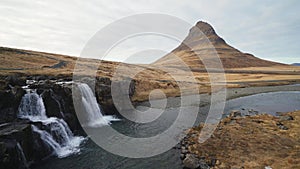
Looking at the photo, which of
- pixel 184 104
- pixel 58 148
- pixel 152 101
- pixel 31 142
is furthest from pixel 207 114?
pixel 31 142

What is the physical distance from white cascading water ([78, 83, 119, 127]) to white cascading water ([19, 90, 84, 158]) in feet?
19.9

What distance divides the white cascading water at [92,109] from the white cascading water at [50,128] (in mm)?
6069

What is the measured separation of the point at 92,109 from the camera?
33.3 m

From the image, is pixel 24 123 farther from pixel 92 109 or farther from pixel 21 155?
pixel 92 109

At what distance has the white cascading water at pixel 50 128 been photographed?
824 inches

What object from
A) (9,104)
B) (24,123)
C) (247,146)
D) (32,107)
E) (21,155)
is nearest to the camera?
(21,155)

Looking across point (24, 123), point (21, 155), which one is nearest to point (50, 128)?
point (24, 123)

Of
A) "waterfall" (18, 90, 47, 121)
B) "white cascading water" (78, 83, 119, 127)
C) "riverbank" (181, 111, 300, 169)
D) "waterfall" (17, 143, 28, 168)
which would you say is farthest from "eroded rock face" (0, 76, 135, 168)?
"riverbank" (181, 111, 300, 169)

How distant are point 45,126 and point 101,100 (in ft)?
55.2

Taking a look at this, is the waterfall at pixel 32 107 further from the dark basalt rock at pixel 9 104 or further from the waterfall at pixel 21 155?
the waterfall at pixel 21 155

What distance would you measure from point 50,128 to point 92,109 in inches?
449

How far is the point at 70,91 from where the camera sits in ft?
99.1

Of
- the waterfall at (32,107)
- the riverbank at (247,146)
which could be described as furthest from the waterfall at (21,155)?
the riverbank at (247,146)

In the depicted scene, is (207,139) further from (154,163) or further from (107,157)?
(107,157)
